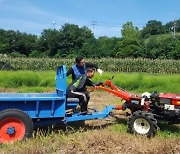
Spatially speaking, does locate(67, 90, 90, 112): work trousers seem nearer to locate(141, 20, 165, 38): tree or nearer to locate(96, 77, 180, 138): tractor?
locate(96, 77, 180, 138): tractor

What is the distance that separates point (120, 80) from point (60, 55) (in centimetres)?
5334

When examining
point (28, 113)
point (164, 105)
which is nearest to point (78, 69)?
point (28, 113)

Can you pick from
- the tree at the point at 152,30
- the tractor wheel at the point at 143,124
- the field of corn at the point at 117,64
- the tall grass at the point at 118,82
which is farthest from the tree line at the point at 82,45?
the tractor wheel at the point at 143,124

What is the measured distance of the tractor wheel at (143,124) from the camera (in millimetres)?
7012

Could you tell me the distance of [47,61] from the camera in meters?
39.8

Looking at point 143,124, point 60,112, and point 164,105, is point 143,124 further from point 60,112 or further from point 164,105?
point 60,112

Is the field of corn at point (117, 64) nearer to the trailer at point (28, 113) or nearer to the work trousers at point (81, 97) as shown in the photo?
the work trousers at point (81, 97)

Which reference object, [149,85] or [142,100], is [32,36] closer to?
[149,85]

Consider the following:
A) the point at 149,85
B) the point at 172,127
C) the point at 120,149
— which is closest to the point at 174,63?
the point at 149,85

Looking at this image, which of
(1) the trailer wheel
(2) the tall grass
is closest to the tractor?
(1) the trailer wheel

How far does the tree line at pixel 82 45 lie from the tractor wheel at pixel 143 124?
45.1 metres

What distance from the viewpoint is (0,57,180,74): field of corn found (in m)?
36.9

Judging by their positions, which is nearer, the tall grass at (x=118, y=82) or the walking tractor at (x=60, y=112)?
the walking tractor at (x=60, y=112)

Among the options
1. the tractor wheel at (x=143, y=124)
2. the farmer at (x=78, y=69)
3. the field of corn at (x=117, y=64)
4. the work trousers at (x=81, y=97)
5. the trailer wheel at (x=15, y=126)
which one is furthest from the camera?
the field of corn at (x=117, y=64)
